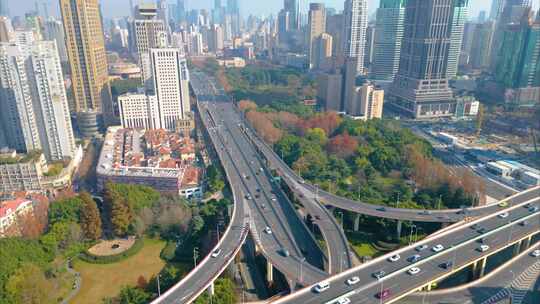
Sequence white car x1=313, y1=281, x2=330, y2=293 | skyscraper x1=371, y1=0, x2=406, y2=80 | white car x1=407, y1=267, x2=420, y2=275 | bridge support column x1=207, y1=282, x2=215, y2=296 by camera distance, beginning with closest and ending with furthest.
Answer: white car x1=313, y1=281, x2=330, y2=293
white car x1=407, y1=267, x2=420, y2=275
bridge support column x1=207, y1=282, x2=215, y2=296
skyscraper x1=371, y1=0, x2=406, y2=80

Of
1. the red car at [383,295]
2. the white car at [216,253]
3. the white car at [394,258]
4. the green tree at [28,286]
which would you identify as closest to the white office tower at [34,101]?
the green tree at [28,286]

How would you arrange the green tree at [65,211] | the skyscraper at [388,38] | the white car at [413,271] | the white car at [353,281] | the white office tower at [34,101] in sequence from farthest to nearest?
the skyscraper at [388,38], the white office tower at [34,101], the green tree at [65,211], the white car at [413,271], the white car at [353,281]

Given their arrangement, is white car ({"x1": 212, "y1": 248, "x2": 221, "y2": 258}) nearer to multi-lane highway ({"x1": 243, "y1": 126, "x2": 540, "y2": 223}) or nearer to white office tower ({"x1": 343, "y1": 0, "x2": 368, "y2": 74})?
multi-lane highway ({"x1": 243, "y1": 126, "x2": 540, "y2": 223})

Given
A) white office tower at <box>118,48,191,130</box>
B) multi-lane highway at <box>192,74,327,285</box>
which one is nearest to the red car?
multi-lane highway at <box>192,74,327,285</box>

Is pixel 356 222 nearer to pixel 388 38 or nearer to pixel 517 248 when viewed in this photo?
pixel 517 248

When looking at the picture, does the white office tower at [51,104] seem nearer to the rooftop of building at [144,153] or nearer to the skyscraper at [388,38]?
the rooftop of building at [144,153]

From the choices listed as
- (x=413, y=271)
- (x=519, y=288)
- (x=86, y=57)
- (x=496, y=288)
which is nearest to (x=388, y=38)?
(x=86, y=57)

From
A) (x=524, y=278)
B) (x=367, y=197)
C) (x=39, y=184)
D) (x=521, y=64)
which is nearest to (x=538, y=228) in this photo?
(x=524, y=278)
